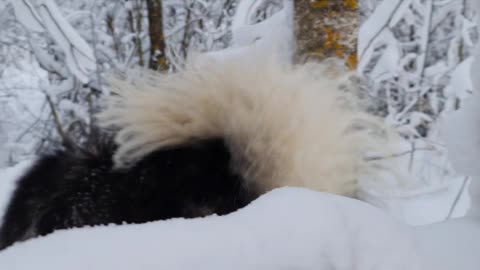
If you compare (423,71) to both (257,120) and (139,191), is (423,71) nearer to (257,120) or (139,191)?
(257,120)

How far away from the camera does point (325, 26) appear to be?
64.6 inches

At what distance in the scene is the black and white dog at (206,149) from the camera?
792mm

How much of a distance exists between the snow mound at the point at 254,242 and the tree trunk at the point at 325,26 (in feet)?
3.89

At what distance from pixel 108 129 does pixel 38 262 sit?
563 mm

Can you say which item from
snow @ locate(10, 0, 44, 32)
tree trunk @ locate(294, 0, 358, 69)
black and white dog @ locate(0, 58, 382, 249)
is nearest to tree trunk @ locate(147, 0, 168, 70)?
snow @ locate(10, 0, 44, 32)

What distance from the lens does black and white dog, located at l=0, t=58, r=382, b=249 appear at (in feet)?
2.60

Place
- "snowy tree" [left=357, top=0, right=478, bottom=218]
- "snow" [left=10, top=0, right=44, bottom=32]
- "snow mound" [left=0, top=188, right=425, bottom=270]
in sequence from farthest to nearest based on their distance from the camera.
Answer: "snowy tree" [left=357, top=0, right=478, bottom=218] < "snow" [left=10, top=0, right=44, bottom=32] < "snow mound" [left=0, top=188, right=425, bottom=270]

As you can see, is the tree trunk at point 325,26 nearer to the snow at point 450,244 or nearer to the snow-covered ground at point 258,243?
the snow at point 450,244

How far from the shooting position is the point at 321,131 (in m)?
0.81

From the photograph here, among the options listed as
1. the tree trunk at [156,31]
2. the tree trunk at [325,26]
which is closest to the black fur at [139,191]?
the tree trunk at [325,26]

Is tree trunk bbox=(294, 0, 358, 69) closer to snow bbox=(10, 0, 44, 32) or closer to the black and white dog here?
the black and white dog

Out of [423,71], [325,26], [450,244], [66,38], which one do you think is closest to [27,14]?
[66,38]

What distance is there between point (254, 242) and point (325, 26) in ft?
4.32

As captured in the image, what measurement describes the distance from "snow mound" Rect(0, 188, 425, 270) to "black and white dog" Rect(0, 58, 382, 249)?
315 mm
